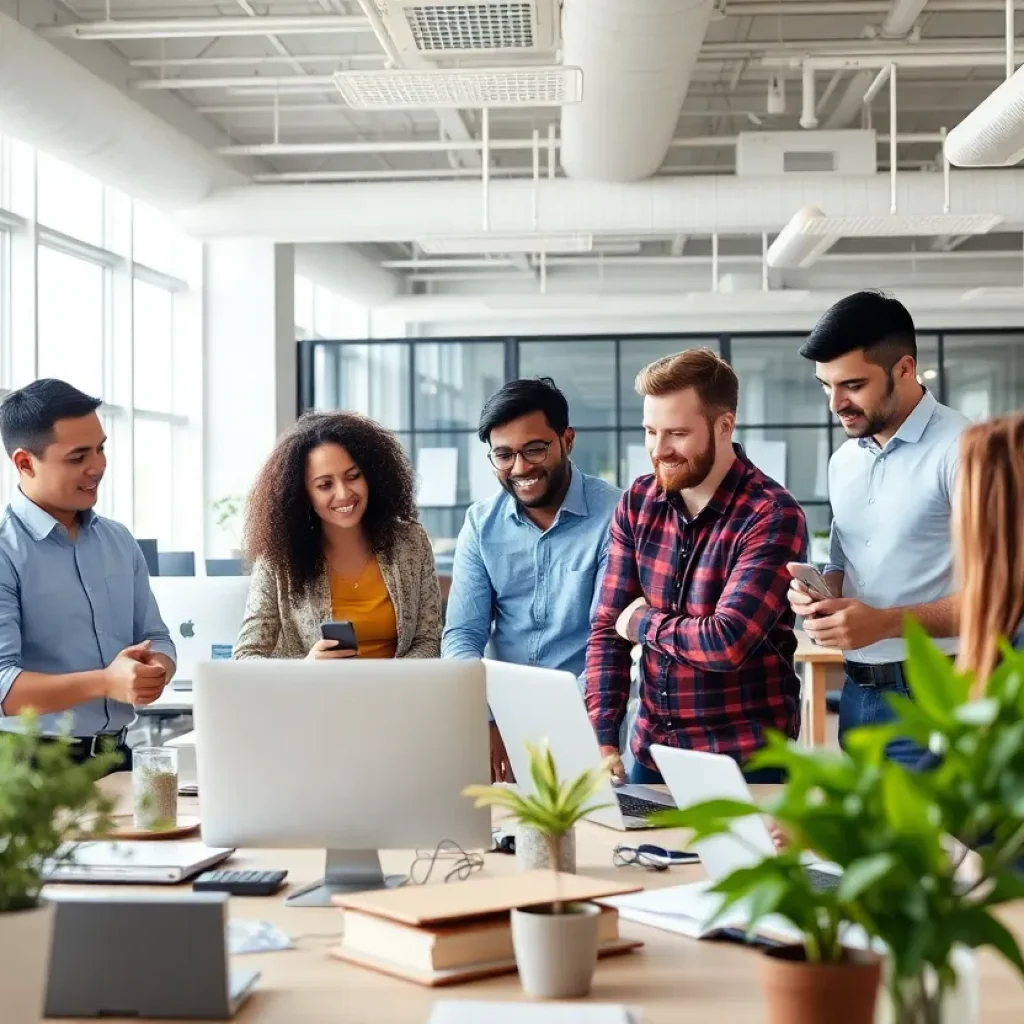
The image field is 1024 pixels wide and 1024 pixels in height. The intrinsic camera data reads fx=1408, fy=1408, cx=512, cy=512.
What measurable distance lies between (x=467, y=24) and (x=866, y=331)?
9.59 feet

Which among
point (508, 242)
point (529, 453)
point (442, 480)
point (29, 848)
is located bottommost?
point (29, 848)

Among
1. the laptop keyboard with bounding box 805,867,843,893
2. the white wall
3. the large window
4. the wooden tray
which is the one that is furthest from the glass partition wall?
the laptop keyboard with bounding box 805,867,843,893

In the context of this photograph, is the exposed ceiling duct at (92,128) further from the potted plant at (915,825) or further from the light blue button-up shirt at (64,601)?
the potted plant at (915,825)

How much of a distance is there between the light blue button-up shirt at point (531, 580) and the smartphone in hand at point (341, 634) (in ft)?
1.81

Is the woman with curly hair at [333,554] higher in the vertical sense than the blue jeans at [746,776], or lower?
higher

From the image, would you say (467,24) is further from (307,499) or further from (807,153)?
(807,153)

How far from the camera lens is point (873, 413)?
115 inches

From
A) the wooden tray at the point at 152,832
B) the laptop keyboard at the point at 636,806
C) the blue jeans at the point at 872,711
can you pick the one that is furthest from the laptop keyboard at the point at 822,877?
the wooden tray at the point at 152,832

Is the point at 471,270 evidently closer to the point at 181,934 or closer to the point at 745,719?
the point at 745,719

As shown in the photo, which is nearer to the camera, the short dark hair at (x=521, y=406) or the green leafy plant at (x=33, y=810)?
the green leafy plant at (x=33, y=810)

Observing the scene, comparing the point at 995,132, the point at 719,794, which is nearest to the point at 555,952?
the point at 719,794

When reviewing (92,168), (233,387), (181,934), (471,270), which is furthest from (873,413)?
(471,270)

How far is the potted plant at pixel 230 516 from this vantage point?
10.2 metres

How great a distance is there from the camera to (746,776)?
2.78 m
